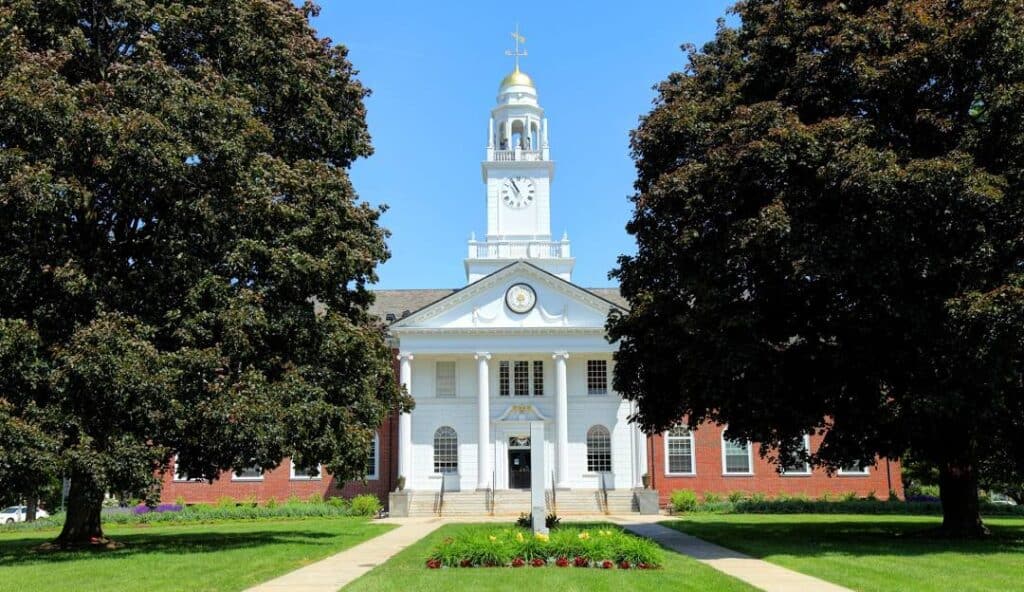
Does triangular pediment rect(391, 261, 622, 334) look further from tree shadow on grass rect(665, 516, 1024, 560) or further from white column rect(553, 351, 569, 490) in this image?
tree shadow on grass rect(665, 516, 1024, 560)

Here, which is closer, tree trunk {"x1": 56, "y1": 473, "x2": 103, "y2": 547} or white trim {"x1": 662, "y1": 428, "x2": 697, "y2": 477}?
tree trunk {"x1": 56, "y1": 473, "x2": 103, "y2": 547}

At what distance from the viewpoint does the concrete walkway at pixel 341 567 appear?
13.9 metres

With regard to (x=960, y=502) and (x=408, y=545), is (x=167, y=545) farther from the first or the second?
(x=960, y=502)

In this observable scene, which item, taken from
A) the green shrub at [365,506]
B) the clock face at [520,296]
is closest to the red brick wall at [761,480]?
the clock face at [520,296]

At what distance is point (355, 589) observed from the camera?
43.3 feet

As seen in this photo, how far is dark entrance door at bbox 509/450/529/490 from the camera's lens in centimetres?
4584

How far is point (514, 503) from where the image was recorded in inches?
1623

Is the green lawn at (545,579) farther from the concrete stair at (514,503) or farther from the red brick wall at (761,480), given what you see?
the red brick wall at (761,480)

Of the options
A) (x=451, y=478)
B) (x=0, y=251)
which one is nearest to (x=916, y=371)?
(x=0, y=251)

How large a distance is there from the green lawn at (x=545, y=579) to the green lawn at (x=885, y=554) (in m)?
2.12

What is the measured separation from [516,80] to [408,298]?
14991mm

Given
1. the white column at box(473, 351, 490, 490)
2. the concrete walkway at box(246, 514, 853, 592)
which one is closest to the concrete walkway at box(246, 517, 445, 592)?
the concrete walkway at box(246, 514, 853, 592)

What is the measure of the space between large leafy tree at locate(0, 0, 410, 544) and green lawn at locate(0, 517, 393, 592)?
1604mm

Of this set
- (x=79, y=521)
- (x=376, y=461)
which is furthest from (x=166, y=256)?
(x=376, y=461)
